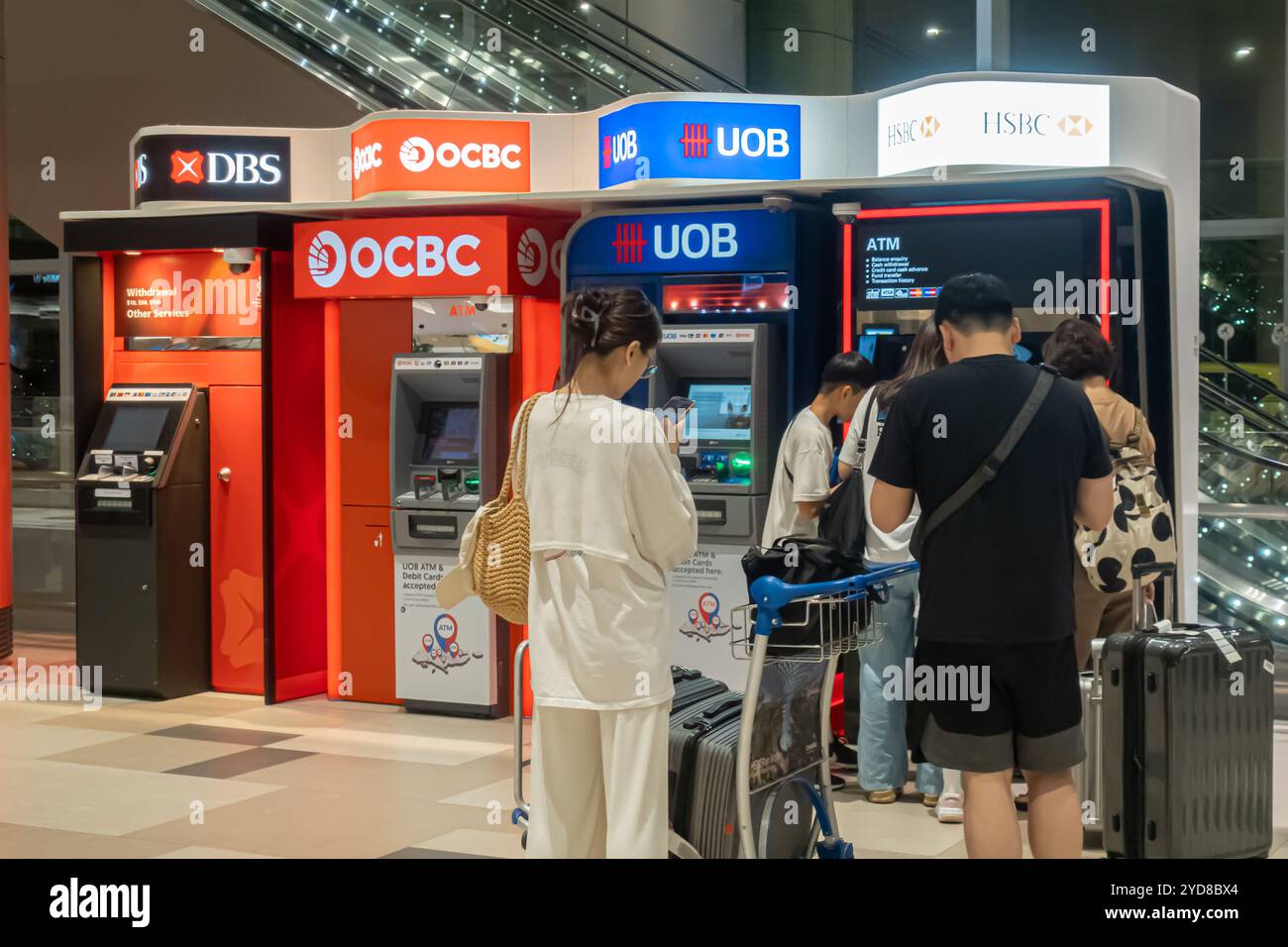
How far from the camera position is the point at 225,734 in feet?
19.5

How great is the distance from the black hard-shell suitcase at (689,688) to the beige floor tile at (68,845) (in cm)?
158

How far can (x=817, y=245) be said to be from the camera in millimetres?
5902

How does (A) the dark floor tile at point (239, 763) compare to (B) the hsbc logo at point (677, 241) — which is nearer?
(A) the dark floor tile at point (239, 763)

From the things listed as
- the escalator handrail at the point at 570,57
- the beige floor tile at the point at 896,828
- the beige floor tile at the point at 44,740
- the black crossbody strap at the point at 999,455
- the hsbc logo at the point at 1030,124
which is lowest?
the beige floor tile at the point at 896,828

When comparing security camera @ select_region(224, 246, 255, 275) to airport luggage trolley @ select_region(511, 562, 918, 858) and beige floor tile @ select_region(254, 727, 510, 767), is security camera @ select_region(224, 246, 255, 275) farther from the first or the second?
airport luggage trolley @ select_region(511, 562, 918, 858)

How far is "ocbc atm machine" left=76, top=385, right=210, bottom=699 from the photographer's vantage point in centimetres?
657

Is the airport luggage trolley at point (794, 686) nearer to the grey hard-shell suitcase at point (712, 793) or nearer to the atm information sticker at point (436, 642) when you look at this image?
the grey hard-shell suitcase at point (712, 793)

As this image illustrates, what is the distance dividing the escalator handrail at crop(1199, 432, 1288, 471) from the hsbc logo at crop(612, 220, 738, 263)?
10.4 ft

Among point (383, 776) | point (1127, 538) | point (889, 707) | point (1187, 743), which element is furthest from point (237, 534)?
point (1187, 743)

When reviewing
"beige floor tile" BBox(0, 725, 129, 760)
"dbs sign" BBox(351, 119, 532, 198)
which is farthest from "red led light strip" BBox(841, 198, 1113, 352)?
"beige floor tile" BBox(0, 725, 129, 760)

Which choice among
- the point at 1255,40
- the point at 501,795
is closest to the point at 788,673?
the point at 501,795

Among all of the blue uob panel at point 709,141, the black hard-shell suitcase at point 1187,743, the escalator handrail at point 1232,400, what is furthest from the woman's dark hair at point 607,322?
the escalator handrail at point 1232,400

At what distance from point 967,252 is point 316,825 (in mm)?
3079

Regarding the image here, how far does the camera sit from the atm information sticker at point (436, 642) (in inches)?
243
